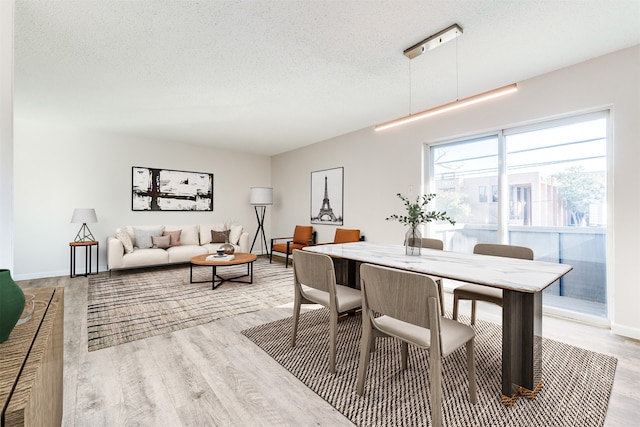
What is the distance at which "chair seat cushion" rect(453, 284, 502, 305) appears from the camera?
226 centimetres

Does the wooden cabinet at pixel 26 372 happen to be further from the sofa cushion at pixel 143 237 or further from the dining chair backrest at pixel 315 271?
the sofa cushion at pixel 143 237

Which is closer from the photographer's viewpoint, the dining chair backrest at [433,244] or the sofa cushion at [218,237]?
the dining chair backrest at [433,244]

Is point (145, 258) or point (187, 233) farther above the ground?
point (187, 233)

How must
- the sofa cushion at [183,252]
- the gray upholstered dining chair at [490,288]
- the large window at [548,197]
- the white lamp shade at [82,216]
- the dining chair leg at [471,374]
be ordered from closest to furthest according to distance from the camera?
1. the dining chair leg at [471,374]
2. the gray upholstered dining chair at [490,288]
3. the large window at [548,197]
4. the white lamp shade at [82,216]
5. the sofa cushion at [183,252]

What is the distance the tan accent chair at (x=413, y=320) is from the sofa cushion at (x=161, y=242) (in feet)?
15.8

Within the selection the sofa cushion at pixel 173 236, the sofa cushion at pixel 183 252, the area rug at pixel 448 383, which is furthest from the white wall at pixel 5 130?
the sofa cushion at pixel 173 236

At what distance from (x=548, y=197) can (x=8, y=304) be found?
4.23 m

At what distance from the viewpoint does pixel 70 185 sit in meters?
5.00

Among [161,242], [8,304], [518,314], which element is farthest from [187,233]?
[518,314]

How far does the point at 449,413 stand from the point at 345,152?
448cm

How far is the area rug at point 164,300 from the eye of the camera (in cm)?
277

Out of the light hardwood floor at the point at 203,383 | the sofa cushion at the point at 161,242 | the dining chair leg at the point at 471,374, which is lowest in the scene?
the light hardwood floor at the point at 203,383

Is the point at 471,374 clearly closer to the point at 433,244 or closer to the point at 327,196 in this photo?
the point at 433,244

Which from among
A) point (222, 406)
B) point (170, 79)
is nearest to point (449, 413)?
point (222, 406)
